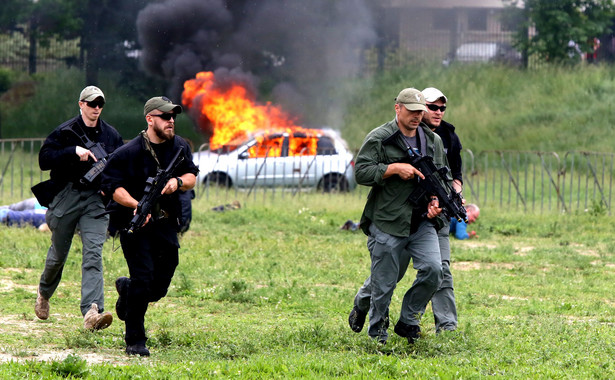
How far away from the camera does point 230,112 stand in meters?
21.9

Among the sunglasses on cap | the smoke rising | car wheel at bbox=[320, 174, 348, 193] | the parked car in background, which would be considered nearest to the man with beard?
the sunglasses on cap

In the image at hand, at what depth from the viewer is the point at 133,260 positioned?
6.55 metres

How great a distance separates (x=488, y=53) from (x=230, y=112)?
10058 mm

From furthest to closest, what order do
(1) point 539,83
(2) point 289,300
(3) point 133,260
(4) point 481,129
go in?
(1) point 539,83
(4) point 481,129
(2) point 289,300
(3) point 133,260

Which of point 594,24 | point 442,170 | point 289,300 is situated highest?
point 594,24

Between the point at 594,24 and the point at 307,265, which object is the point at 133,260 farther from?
the point at 594,24

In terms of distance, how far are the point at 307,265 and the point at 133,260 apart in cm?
488

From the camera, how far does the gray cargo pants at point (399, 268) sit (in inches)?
264

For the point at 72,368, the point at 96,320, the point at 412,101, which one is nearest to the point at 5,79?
the point at 96,320

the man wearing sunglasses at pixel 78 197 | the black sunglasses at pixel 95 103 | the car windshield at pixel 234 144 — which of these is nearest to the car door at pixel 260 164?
the car windshield at pixel 234 144

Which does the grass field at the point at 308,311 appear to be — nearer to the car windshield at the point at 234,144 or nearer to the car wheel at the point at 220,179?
the car wheel at the point at 220,179

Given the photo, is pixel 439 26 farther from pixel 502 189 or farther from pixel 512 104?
pixel 502 189

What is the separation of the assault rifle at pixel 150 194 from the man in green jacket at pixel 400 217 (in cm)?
136

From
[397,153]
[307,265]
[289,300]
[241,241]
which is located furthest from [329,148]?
[397,153]
